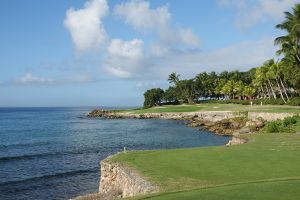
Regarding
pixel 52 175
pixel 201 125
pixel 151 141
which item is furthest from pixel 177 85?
pixel 52 175

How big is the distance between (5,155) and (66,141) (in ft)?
42.9

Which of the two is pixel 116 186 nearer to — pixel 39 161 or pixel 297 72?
pixel 39 161

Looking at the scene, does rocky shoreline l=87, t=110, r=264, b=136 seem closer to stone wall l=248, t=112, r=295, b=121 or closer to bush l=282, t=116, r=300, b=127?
stone wall l=248, t=112, r=295, b=121

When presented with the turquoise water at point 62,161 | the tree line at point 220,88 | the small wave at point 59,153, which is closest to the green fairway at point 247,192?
the turquoise water at point 62,161

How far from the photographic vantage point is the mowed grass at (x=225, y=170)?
12648mm

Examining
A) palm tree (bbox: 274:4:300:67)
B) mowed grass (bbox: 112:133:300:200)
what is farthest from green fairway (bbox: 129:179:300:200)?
palm tree (bbox: 274:4:300:67)

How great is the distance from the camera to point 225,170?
1759 centimetres

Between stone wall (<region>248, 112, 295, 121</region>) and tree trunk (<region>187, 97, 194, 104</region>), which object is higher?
tree trunk (<region>187, 97, 194, 104</region>)

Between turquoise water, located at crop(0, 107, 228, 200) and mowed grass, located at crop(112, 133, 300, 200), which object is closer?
mowed grass, located at crop(112, 133, 300, 200)

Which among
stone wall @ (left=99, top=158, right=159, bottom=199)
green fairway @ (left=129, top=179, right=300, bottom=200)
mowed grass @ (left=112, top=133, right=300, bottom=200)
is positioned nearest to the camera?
green fairway @ (left=129, top=179, right=300, bottom=200)

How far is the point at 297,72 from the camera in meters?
69.7

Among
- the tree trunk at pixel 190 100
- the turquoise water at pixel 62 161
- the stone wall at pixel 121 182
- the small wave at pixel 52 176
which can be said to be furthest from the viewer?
the tree trunk at pixel 190 100

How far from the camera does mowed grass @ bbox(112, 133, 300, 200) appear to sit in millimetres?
12648

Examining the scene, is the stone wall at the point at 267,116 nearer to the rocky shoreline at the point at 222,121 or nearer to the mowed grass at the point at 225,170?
the rocky shoreline at the point at 222,121
